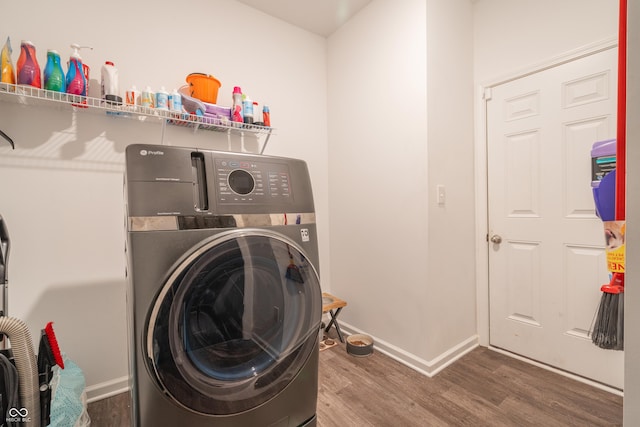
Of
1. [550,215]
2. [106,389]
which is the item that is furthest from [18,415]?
[550,215]

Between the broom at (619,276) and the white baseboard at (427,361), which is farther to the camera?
the white baseboard at (427,361)

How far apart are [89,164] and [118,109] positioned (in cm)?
35

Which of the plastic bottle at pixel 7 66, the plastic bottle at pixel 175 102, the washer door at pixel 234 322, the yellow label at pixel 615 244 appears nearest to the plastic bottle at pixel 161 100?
the plastic bottle at pixel 175 102

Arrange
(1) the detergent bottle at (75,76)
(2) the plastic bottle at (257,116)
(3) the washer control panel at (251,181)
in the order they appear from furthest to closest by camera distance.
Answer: (2) the plastic bottle at (257,116) < (1) the detergent bottle at (75,76) < (3) the washer control panel at (251,181)

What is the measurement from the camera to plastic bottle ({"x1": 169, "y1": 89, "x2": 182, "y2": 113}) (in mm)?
1664

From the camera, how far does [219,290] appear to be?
0.93m

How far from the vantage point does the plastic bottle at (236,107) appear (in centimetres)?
190

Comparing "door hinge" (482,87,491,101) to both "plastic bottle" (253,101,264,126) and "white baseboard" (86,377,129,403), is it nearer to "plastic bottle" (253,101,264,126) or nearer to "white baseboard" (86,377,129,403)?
"plastic bottle" (253,101,264,126)

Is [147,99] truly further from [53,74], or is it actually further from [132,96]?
[53,74]

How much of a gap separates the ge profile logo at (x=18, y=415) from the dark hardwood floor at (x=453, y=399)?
0.91m

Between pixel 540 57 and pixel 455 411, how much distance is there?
6.91 ft

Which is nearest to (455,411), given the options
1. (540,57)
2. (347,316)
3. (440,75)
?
(347,316)

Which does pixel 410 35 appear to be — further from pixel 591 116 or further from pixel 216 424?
pixel 216 424

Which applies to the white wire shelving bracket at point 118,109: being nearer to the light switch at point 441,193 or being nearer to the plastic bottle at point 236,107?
the plastic bottle at point 236,107
